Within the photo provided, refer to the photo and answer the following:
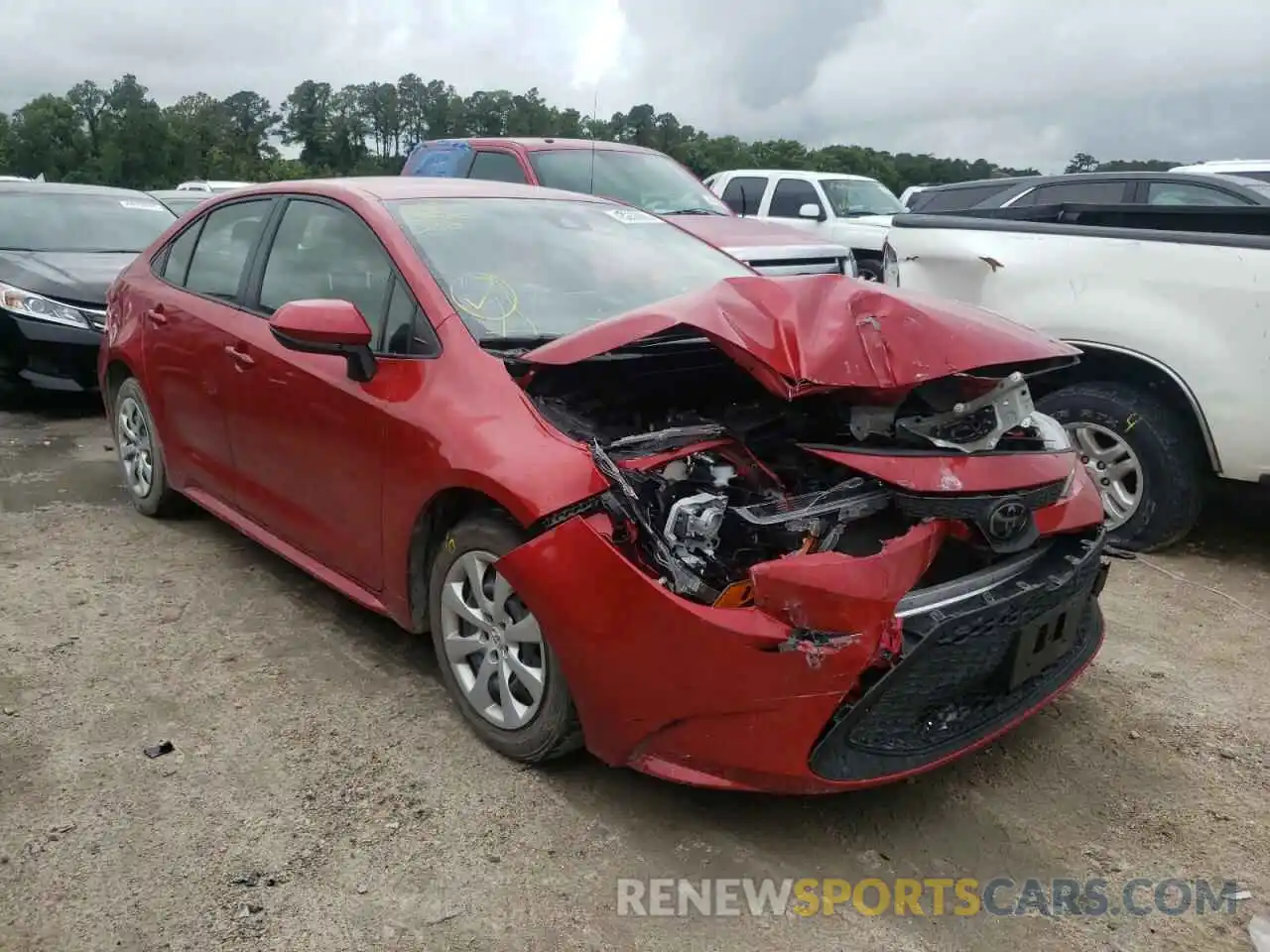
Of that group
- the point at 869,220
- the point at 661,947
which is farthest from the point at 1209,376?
the point at 869,220

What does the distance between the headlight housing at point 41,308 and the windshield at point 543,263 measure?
451 cm

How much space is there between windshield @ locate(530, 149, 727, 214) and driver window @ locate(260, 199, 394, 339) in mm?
4145

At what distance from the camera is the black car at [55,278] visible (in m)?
7.10

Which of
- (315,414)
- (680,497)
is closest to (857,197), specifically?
(315,414)

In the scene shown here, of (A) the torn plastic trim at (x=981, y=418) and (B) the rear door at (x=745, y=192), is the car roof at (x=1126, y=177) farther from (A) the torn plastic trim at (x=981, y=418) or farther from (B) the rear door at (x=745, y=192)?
(A) the torn plastic trim at (x=981, y=418)

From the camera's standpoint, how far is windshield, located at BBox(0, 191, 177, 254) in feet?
26.2

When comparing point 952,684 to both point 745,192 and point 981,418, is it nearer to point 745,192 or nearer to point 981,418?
point 981,418

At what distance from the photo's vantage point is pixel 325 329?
315 centimetres

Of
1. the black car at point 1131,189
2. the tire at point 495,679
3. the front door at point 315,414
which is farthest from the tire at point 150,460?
the black car at point 1131,189

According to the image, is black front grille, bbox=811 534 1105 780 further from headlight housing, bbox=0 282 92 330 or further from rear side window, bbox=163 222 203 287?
headlight housing, bbox=0 282 92 330

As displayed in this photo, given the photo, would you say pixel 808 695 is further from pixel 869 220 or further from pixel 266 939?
pixel 869 220

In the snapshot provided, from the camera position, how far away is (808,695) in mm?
2418

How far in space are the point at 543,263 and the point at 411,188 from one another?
66cm

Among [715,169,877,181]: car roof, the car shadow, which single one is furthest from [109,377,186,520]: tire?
[715,169,877,181]: car roof
